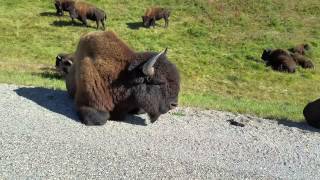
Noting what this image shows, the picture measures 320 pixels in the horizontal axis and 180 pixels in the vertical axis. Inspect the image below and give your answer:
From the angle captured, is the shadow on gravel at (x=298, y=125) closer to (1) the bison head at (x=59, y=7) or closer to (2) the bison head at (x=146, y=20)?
(2) the bison head at (x=146, y=20)

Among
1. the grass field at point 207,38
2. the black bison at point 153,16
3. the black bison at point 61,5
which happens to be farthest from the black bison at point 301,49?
the black bison at point 61,5

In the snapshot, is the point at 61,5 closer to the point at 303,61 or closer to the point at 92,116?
Result: the point at 303,61

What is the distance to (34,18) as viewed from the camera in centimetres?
3266

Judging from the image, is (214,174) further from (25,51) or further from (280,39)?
(280,39)

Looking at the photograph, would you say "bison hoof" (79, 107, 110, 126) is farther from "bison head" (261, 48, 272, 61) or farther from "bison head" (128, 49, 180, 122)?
"bison head" (261, 48, 272, 61)

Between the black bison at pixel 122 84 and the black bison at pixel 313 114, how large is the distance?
301 centimetres

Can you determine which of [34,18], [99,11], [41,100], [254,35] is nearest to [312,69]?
[254,35]

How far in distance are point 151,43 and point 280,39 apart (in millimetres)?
7352

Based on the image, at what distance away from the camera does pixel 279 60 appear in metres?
25.7

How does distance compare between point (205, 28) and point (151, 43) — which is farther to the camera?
point (205, 28)

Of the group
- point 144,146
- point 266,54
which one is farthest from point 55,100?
point 266,54

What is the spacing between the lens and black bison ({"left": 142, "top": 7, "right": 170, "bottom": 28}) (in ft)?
108

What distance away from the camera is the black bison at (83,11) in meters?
32.1

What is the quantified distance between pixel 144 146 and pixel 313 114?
167 inches
